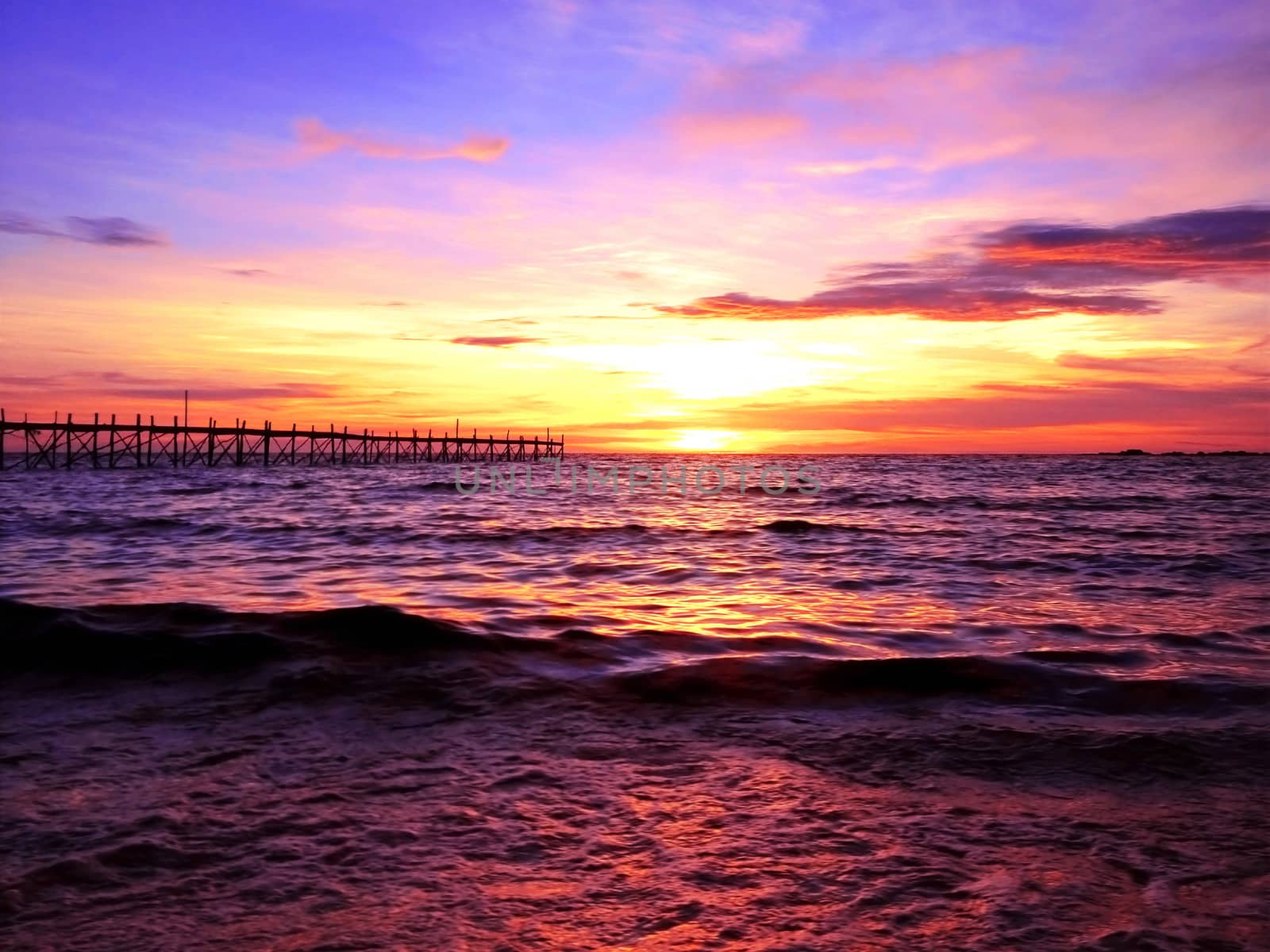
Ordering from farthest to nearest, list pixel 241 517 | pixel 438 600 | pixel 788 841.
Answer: pixel 241 517, pixel 438 600, pixel 788 841

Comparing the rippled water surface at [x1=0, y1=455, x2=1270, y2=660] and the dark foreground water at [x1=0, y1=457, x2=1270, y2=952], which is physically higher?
the dark foreground water at [x1=0, y1=457, x2=1270, y2=952]

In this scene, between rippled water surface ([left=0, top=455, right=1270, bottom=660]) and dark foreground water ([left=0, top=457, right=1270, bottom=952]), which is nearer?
dark foreground water ([left=0, top=457, right=1270, bottom=952])

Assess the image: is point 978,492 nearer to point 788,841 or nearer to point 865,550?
point 865,550

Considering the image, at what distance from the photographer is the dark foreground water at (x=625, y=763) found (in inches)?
120

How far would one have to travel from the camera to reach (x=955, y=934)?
2.92 meters

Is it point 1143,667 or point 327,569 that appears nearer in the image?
point 1143,667

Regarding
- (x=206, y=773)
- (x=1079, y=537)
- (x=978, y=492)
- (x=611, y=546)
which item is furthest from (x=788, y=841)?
(x=978, y=492)

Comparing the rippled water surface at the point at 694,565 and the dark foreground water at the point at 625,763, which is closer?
the dark foreground water at the point at 625,763

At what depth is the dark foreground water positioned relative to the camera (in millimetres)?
3049

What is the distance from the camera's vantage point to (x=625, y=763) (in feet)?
15.3

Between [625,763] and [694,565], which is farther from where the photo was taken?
[694,565]

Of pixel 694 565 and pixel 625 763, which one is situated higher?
pixel 625 763

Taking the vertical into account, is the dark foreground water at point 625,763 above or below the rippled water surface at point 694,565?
above

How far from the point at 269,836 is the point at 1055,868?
307 cm
